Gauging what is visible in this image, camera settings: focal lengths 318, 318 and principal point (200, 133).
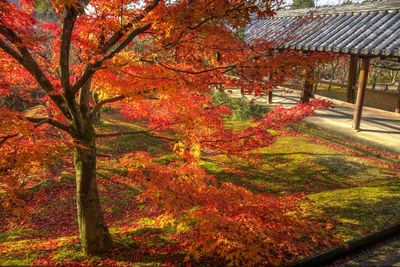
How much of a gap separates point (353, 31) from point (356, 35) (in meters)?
0.46

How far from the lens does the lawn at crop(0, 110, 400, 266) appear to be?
20.3 ft

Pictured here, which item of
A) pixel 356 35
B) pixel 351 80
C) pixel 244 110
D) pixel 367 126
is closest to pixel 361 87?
pixel 356 35

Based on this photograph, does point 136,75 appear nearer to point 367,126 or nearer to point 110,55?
point 110,55

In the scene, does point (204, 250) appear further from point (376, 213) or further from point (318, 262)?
point (376, 213)

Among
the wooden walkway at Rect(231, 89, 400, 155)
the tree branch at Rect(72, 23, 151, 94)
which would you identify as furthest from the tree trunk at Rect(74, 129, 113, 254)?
the wooden walkway at Rect(231, 89, 400, 155)

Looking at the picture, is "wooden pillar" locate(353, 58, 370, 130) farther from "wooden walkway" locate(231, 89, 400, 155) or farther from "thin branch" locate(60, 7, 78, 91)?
"thin branch" locate(60, 7, 78, 91)

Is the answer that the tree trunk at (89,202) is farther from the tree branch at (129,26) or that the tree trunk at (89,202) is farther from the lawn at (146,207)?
the tree branch at (129,26)

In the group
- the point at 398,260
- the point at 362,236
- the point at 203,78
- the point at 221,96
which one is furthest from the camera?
the point at 221,96

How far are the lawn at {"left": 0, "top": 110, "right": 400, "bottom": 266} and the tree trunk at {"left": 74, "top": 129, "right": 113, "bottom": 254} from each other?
28 cm

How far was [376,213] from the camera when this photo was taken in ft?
23.8

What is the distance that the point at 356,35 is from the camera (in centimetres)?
1129

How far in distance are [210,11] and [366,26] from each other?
948 cm

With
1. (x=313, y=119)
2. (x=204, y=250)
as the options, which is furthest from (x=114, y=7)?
(x=313, y=119)

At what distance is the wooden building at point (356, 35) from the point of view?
10188 millimetres
